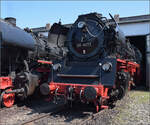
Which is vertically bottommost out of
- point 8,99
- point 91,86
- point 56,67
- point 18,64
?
point 8,99

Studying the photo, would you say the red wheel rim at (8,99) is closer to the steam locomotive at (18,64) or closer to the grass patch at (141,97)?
the steam locomotive at (18,64)

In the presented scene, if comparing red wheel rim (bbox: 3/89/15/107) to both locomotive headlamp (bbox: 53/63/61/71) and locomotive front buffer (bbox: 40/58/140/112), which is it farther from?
locomotive headlamp (bbox: 53/63/61/71)

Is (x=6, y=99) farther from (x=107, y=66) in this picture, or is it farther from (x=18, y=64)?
(x=107, y=66)

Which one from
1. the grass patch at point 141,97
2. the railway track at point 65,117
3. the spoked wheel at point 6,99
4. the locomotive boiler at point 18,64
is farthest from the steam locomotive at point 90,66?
the grass patch at point 141,97

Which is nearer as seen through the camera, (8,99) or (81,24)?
(81,24)

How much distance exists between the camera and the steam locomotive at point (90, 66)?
17.5ft

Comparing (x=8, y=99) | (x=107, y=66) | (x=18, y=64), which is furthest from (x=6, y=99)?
(x=107, y=66)

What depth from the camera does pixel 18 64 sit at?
689 centimetres

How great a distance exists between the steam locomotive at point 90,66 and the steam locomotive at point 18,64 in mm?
970

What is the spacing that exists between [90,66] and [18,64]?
284 centimetres

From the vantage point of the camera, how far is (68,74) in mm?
6129

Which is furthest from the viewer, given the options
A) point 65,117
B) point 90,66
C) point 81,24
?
point 81,24

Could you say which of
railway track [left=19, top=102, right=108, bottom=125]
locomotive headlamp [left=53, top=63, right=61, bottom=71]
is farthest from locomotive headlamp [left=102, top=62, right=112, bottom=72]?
locomotive headlamp [left=53, top=63, right=61, bottom=71]

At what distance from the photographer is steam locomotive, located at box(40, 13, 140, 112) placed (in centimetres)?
535
